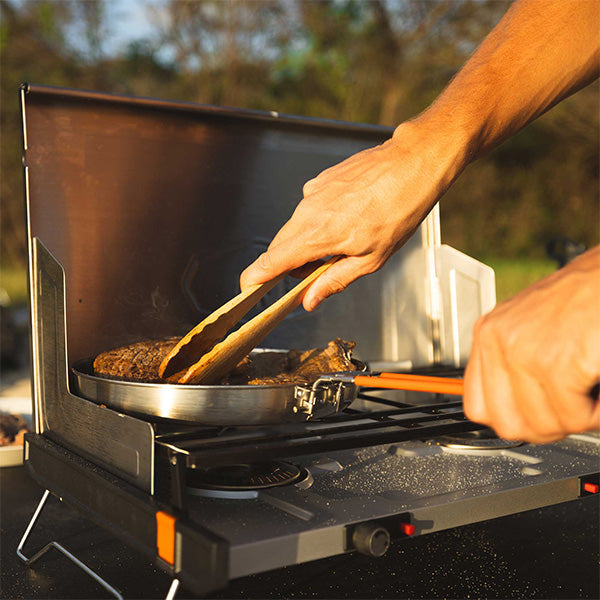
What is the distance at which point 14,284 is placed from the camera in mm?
9273

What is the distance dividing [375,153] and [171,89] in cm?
1060

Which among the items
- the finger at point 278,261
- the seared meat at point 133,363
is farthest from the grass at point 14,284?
the finger at point 278,261

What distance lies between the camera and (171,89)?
444 inches

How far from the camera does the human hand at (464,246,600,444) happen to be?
68 cm

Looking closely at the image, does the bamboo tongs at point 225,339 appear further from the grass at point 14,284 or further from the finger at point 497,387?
the grass at point 14,284

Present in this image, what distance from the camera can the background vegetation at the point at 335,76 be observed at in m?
10.9

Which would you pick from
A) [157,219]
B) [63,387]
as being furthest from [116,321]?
[63,387]

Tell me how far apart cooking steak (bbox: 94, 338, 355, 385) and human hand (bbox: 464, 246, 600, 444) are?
0.65 metres

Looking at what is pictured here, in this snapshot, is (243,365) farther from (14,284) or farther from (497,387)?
(14,284)

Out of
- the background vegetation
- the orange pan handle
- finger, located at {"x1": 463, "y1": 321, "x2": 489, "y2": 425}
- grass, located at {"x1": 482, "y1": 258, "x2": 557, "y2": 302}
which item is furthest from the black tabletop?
the background vegetation

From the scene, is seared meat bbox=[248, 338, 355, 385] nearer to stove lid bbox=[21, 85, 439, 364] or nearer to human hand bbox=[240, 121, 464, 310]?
human hand bbox=[240, 121, 464, 310]

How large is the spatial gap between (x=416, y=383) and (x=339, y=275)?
1.28 ft

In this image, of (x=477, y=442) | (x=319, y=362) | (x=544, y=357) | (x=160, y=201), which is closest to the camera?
(x=544, y=357)

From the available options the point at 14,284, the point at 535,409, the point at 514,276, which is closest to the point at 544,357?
the point at 535,409
